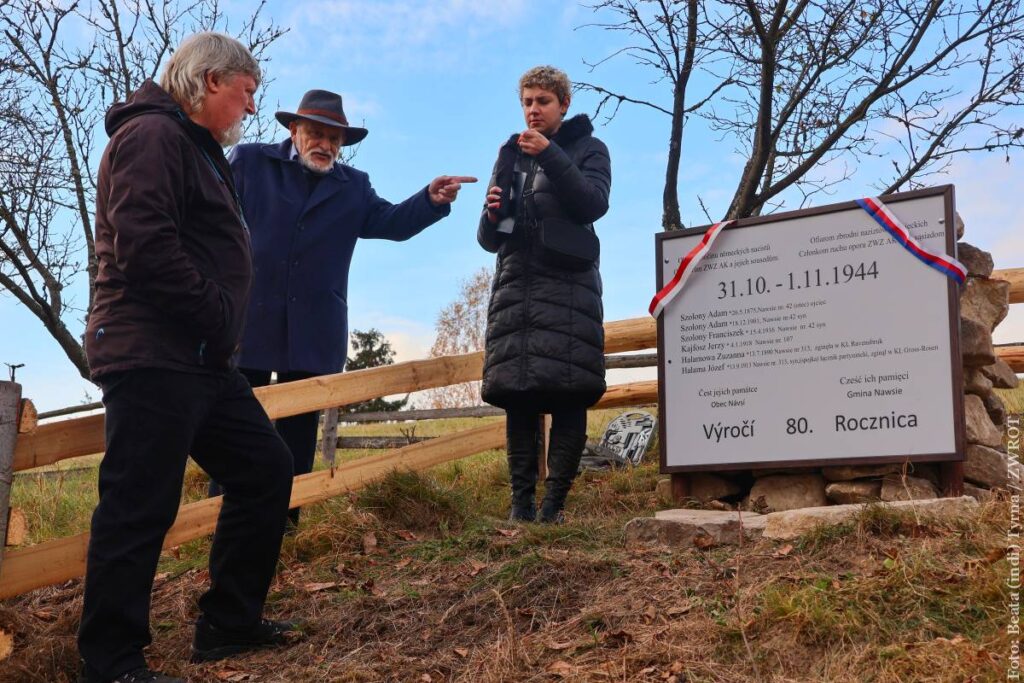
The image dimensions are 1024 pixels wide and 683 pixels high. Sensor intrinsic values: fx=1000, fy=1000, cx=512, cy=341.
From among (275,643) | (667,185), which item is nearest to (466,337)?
(667,185)

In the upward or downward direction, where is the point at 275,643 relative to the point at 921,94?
downward

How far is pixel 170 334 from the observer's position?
354 cm

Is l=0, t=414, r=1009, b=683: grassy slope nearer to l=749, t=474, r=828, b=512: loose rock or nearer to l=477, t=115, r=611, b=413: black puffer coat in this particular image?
l=477, t=115, r=611, b=413: black puffer coat

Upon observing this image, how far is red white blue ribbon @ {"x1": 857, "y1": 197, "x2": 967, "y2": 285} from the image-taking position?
5176mm

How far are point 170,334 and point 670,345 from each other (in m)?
3.20

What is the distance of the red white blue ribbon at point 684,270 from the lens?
5805 millimetres

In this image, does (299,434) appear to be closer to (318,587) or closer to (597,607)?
(318,587)

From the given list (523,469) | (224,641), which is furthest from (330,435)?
(224,641)

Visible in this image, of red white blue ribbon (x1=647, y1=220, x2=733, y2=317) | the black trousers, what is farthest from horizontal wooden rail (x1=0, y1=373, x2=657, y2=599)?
red white blue ribbon (x1=647, y1=220, x2=733, y2=317)

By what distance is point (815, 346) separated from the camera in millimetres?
5430

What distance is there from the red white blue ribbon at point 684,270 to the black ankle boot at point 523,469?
1103mm

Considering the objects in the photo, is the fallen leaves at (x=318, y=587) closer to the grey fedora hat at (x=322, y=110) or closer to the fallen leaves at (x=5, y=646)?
the fallen leaves at (x=5, y=646)

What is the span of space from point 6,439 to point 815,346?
4026 mm

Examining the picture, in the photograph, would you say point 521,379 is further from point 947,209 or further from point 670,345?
point 947,209
